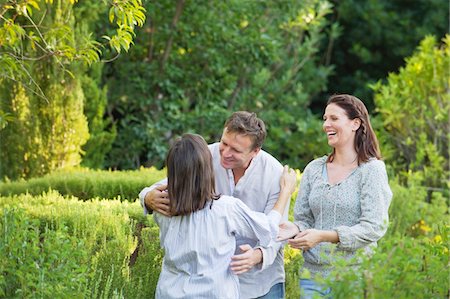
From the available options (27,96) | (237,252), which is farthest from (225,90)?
(237,252)

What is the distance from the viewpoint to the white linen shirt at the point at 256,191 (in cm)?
445

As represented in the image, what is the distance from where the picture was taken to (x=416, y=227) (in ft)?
29.4

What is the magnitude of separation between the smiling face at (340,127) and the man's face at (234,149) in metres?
0.42

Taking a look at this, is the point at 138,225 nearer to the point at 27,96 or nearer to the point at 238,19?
the point at 27,96

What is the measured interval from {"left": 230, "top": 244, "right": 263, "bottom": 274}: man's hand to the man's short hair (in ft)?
1.75

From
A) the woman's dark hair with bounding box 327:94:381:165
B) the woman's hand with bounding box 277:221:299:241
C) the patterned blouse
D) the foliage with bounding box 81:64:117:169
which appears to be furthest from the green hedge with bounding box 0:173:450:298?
the foliage with bounding box 81:64:117:169

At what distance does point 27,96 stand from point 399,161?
4.63 meters

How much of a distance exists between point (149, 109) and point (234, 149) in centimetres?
708

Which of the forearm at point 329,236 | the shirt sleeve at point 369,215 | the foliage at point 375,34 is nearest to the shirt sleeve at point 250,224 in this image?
the forearm at point 329,236

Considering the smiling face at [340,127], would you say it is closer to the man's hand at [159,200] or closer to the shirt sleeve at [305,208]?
the shirt sleeve at [305,208]

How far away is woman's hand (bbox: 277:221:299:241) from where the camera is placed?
14.2ft

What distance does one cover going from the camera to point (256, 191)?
4496 mm

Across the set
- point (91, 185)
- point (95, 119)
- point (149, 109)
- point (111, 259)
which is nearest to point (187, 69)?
point (149, 109)

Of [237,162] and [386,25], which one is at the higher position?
[386,25]
